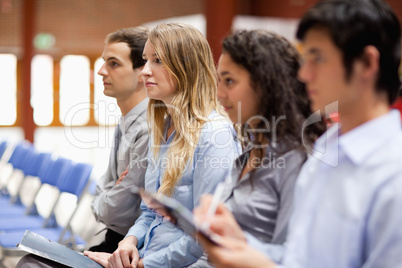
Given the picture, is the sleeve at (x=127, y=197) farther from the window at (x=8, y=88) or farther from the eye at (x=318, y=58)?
the window at (x=8, y=88)

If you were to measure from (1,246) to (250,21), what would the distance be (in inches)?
396

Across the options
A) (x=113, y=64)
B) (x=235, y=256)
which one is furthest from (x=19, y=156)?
(x=235, y=256)

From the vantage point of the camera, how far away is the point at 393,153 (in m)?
1.22

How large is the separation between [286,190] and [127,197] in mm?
1212

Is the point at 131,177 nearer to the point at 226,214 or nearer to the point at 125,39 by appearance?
the point at 125,39

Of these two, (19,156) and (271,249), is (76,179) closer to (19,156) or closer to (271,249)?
(19,156)

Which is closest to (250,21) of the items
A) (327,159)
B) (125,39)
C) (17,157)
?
(17,157)

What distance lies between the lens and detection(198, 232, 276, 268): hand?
128 cm

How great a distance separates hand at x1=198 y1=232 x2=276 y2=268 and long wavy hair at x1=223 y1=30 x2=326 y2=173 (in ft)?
1.56

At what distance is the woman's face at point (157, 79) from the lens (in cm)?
241

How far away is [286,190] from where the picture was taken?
163cm

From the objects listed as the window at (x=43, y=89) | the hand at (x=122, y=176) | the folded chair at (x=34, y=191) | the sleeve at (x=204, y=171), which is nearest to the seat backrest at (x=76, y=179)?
the folded chair at (x=34, y=191)

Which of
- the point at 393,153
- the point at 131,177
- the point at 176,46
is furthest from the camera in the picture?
the point at 131,177

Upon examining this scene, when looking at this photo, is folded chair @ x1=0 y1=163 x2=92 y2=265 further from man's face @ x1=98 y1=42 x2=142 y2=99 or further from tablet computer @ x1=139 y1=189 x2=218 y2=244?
tablet computer @ x1=139 y1=189 x2=218 y2=244
